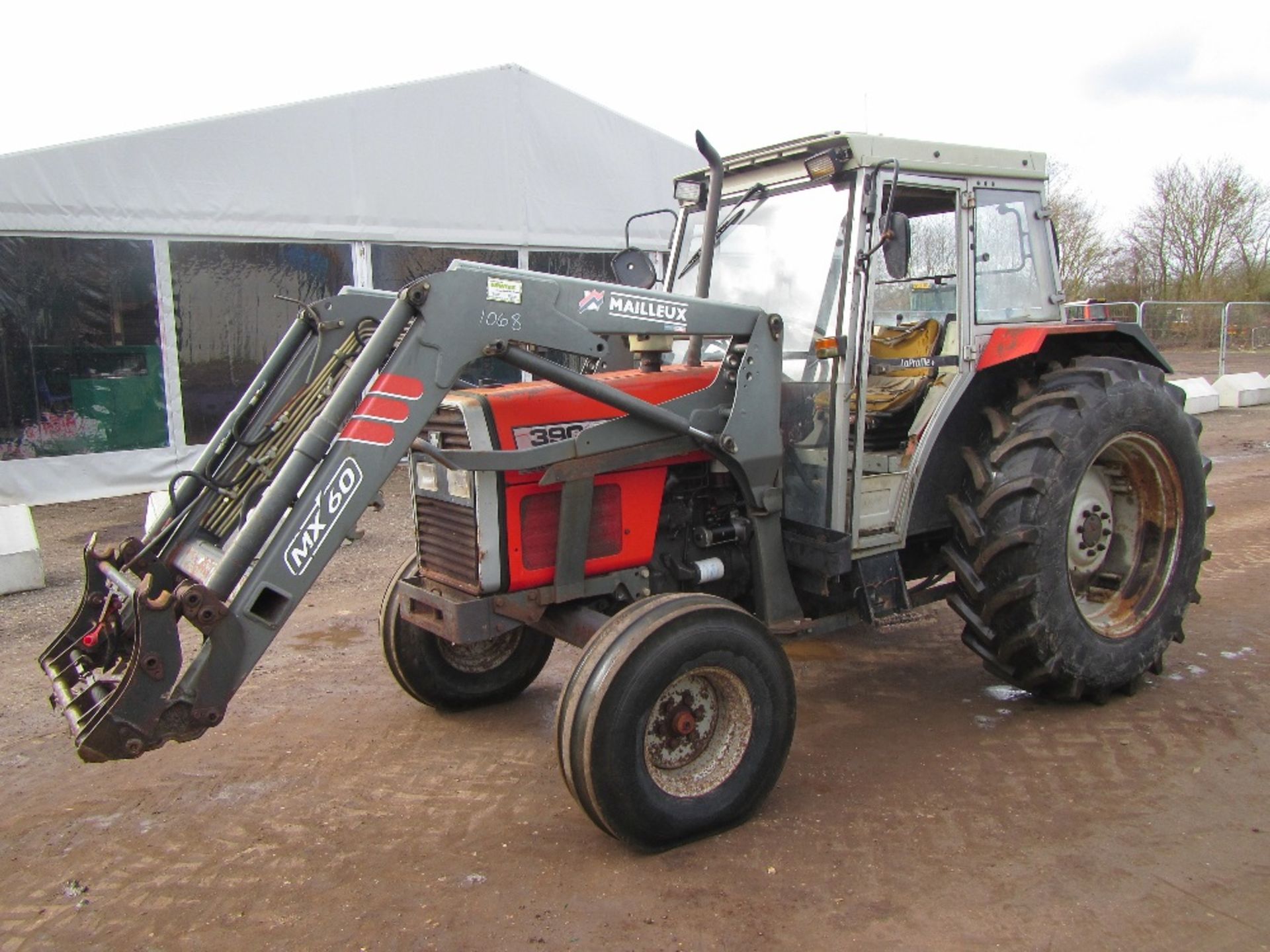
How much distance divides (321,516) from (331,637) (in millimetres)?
2985

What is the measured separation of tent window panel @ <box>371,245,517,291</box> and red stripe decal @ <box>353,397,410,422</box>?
25.7ft

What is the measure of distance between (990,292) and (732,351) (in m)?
1.40

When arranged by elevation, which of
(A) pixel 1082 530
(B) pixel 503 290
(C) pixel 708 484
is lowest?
(A) pixel 1082 530

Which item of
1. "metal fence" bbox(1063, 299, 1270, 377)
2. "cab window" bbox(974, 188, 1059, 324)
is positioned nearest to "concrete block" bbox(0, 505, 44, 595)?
"cab window" bbox(974, 188, 1059, 324)

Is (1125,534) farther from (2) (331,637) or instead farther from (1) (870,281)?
(2) (331,637)

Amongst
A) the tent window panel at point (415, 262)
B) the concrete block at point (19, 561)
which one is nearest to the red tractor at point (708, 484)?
the concrete block at point (19, 561)

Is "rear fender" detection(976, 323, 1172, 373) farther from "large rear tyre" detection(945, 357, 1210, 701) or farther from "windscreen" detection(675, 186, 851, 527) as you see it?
"windscreen" detection(675, 186, 851, 527)

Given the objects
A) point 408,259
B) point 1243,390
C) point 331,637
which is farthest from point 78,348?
point 1243,390

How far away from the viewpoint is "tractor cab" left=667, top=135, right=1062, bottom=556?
402 centimetres

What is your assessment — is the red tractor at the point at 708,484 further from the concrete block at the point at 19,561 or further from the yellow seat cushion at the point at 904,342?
the concrete block at the point at 19,561

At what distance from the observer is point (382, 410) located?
3068mm

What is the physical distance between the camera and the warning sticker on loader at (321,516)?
9.68ft

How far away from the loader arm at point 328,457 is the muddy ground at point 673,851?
68 cm

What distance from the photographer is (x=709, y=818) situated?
3426mm
